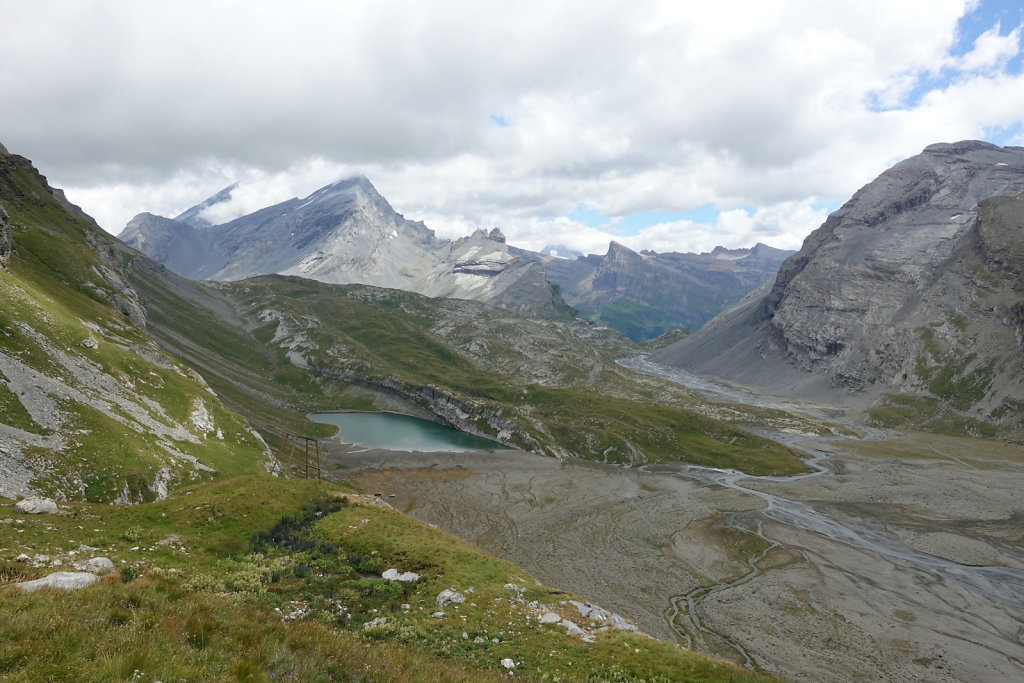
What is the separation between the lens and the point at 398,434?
163 m

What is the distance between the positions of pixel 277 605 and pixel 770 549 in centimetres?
7922

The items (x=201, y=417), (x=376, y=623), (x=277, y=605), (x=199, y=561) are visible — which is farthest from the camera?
(x=201, y=417)

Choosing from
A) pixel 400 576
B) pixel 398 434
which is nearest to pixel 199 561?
pixel 400 576

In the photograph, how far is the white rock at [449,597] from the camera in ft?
105

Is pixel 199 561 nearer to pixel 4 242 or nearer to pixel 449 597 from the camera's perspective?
pixel 449 597

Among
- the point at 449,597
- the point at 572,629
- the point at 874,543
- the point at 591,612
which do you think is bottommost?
the point at 874,543

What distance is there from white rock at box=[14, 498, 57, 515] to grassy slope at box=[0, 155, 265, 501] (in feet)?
38.6

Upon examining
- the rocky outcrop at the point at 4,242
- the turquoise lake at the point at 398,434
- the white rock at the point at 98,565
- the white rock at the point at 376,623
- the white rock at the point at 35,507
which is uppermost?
the rocky outcrop at the point at 4,242

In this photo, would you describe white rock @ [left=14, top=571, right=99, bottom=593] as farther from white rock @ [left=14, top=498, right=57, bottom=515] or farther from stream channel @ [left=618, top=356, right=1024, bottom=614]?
stream channel @ [left=618, top=356, right=1024, bottom=614]

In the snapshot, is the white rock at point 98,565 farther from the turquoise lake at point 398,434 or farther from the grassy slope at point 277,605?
the turquoise lake at point 398,434

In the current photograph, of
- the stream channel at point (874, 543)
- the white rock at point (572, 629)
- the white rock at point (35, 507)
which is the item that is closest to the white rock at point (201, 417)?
the white rock at point (35, 507)

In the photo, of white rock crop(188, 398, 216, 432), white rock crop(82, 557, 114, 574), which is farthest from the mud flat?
white rock crop(82, 557, 114, 574)

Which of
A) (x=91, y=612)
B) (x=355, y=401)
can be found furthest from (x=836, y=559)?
(x=355, y=401)

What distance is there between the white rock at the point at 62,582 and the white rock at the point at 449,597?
1914 centimetres
